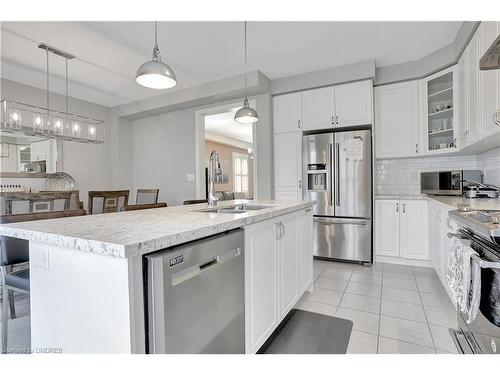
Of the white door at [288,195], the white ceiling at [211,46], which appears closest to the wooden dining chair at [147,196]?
the white ceiling at [211,46]

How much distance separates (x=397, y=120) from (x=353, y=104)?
2.09 feet

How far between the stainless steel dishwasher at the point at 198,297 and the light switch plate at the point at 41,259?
47 cm

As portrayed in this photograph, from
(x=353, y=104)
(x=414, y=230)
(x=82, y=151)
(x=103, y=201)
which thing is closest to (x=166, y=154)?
(x=82, y=151)

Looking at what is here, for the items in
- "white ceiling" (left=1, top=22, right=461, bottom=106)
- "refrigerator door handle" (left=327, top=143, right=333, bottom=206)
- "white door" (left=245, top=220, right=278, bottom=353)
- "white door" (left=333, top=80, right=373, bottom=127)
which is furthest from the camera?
"refrigerator door handle" (left=327, top=143, right=333, bottom=206)

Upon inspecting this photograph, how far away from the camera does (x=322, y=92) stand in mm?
3676

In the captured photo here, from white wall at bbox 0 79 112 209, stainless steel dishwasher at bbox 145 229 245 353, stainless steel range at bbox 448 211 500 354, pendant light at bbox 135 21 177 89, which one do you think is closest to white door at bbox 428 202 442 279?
stainless steel range at bbox 448 211 500 354

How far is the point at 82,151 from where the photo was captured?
4.73 m

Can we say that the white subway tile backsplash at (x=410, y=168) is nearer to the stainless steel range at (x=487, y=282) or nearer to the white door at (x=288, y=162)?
the white door at (x=288, y=162)

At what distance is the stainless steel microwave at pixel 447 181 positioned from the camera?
287cm

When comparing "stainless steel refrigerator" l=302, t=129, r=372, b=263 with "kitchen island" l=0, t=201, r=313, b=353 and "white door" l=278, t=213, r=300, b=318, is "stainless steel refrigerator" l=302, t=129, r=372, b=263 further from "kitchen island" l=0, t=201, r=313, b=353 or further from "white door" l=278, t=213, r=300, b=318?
"kitchen island" l=0, t=201, r=313, b=353

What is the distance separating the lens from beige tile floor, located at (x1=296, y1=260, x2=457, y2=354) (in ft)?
5.67

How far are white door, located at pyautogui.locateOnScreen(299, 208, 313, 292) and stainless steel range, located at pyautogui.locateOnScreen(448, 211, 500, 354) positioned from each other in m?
1.14

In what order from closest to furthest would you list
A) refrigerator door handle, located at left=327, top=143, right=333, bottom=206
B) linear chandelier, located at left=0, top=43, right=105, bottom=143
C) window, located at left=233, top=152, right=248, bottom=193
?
linear chandelier, located at left=0, top=43, right=105, bottom=143 < refrigerator door handle, located at left=327, top=143, right=333, bottom=206 < window, located at left=233, top=152, right=248, bottom=193
